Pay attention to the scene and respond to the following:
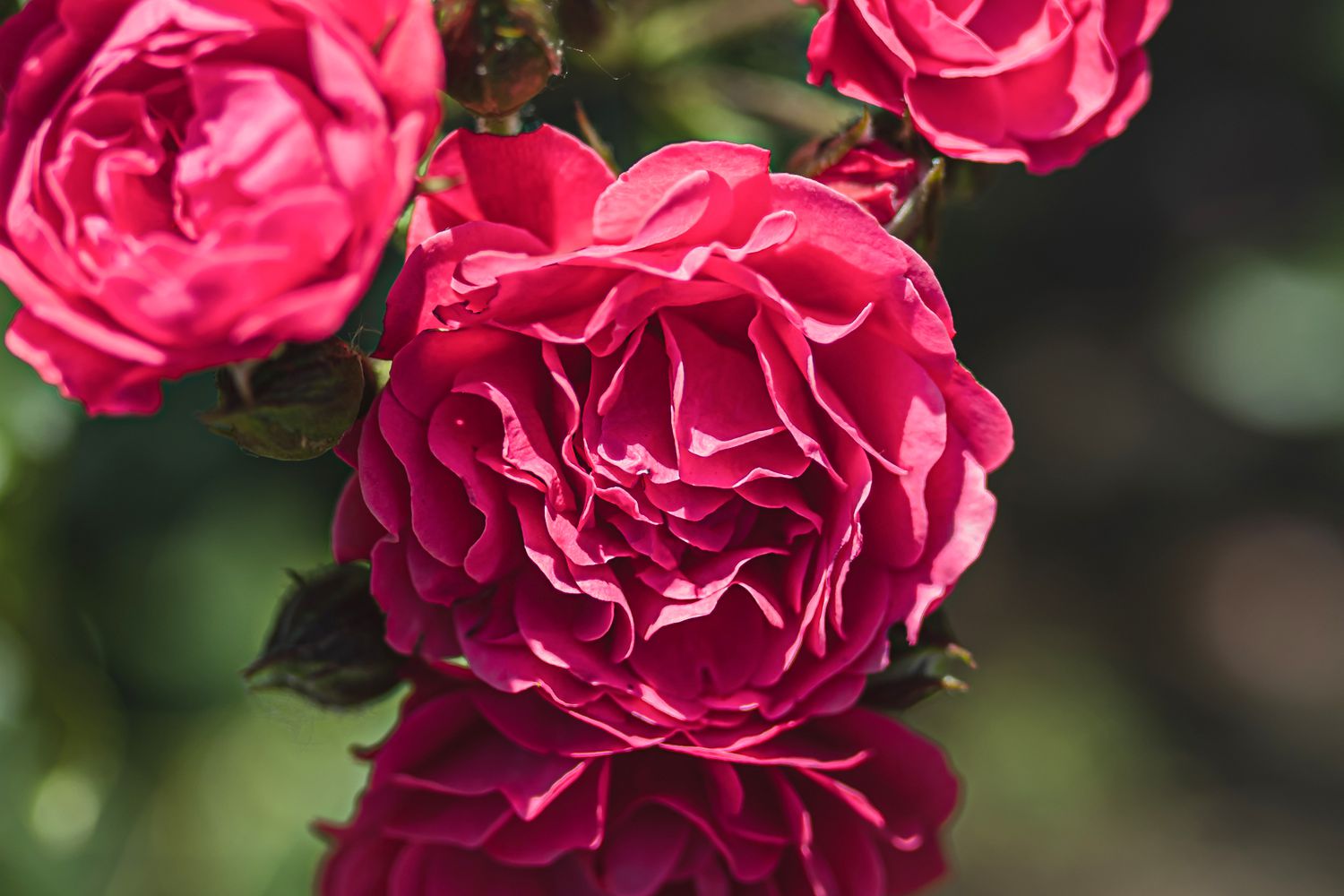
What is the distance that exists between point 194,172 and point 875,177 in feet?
1.18

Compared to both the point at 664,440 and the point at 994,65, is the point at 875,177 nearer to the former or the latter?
the point at 994,65

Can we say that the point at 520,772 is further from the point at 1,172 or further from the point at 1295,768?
the point at 1295,768

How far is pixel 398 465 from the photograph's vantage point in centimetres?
60

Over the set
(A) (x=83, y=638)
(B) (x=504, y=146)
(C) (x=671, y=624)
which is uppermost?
(B) (x=504, y=146)

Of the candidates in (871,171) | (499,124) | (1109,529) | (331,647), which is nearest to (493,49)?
(499,124)

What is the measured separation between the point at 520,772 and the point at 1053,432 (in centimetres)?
156

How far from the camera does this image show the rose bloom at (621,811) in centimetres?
66

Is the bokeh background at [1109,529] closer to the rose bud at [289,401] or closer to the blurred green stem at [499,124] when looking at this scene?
the blurred green stem at [499,124]

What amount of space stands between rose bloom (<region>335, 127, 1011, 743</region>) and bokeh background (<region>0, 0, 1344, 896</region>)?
25.2 inches

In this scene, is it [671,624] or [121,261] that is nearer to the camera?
[121,261]

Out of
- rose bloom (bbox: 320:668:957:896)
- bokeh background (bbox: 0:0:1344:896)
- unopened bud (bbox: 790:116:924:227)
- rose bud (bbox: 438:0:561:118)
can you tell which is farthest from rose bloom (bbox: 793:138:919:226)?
bokeh background (bbox: 0:0:1344:896)

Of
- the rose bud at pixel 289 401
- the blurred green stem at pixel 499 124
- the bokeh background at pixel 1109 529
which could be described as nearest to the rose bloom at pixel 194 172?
the rose bud at pixel 289 401

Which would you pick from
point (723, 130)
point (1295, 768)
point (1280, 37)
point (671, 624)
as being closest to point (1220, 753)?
point (1295, 768)

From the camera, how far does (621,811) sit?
70cm
